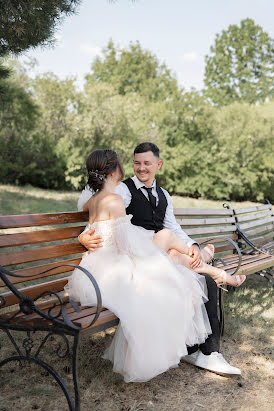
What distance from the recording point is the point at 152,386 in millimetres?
3008

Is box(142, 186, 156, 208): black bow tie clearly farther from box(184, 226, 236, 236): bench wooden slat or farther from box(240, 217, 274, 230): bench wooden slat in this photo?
box(240, 217, 274, 230): bench wooden slat

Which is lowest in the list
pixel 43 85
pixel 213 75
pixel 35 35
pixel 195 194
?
pixel 195 194

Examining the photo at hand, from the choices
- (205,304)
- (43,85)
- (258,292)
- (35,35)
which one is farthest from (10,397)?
(43,85)

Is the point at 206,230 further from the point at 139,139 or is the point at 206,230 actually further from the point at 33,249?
the point at 139,139

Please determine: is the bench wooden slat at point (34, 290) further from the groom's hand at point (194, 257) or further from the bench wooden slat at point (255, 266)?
the bench wooden slat at point (255, 266)

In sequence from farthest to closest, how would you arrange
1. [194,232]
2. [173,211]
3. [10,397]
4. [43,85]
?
[43,85]
[194,232]
[173,211]
[10,397]

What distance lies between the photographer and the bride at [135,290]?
8.73ft

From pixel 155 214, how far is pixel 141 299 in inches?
50.9

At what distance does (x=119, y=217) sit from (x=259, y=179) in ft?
Result: 59.3

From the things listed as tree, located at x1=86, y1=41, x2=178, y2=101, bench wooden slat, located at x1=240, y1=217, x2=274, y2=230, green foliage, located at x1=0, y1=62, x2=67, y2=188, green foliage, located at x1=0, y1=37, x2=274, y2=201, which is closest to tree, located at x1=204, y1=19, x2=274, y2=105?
tree, located at x1=86, y1=41, x2=178, y2=101

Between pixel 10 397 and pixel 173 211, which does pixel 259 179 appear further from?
pixel 10 397

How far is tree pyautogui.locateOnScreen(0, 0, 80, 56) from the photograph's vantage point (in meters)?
4.80

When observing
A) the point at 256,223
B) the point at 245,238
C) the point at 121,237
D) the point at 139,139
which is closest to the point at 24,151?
the point at 139,139

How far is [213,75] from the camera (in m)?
40.8
